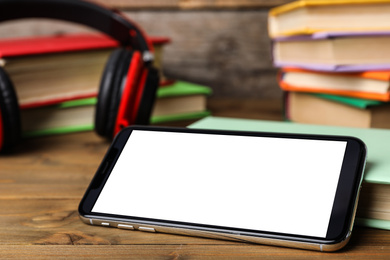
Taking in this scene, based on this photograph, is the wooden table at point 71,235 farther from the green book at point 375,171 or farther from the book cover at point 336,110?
the book cover at point 336,110

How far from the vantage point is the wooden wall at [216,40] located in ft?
3.81

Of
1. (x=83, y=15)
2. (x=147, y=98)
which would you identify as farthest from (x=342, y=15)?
(x=83, y=15)

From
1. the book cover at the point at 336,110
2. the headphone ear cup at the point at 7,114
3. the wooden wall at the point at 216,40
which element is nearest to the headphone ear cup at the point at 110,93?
the headphone ear cup at the point at 7,114

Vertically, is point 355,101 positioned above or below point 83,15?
below

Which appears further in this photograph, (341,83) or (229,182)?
(341,83)

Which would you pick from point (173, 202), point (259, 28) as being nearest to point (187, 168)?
point (173, 202)

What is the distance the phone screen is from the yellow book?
13.4 inches

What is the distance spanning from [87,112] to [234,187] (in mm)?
520

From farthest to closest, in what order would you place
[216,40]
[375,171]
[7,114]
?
[216,40]
[7,114]
[375,171]

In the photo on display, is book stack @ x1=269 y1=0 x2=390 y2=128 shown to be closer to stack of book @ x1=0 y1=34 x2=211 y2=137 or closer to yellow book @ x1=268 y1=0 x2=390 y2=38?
A: yellow book @ x1=268 y1=0 x2=390 y2=38

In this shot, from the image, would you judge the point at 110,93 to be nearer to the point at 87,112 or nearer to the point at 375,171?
the point at 87,112

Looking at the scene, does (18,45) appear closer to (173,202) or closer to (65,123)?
(65,123)

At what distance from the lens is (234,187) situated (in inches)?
17.9

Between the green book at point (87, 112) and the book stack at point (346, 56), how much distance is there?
0.23 m
